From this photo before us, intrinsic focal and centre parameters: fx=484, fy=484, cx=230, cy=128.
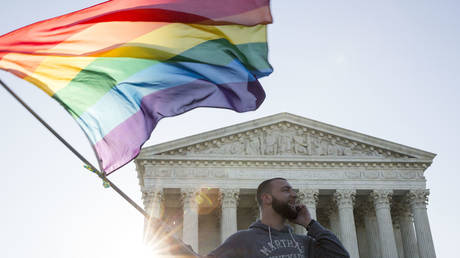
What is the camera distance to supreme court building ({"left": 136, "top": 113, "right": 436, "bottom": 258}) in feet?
105

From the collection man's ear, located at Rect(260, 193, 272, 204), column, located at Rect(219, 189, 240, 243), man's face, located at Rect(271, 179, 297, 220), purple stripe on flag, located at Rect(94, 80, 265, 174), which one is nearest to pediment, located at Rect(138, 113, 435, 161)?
column, located at Rect(219, 189, 240, 243)

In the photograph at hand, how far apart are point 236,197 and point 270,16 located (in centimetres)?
2631

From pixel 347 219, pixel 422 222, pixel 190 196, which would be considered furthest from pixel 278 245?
pixel 422 222

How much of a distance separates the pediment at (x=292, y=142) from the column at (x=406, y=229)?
3853 millimetres

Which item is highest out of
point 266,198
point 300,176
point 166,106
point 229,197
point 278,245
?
point 300,176

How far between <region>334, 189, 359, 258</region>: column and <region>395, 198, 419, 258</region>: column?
421 centimetres

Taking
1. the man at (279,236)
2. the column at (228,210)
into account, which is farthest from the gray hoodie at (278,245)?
the column at (228,210)

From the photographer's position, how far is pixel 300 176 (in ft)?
109

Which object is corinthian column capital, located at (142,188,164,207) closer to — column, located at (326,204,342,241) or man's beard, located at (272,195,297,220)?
column, located at (326,204,342,241)

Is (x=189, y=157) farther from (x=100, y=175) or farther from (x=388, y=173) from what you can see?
(x=100, y=175)

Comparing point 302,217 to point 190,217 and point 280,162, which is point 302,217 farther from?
point 280,162

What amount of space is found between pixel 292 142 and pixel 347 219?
6.43 meters

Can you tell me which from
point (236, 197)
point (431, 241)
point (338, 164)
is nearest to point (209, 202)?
point (236, 197)

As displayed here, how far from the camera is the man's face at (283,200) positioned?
14.8 ft
